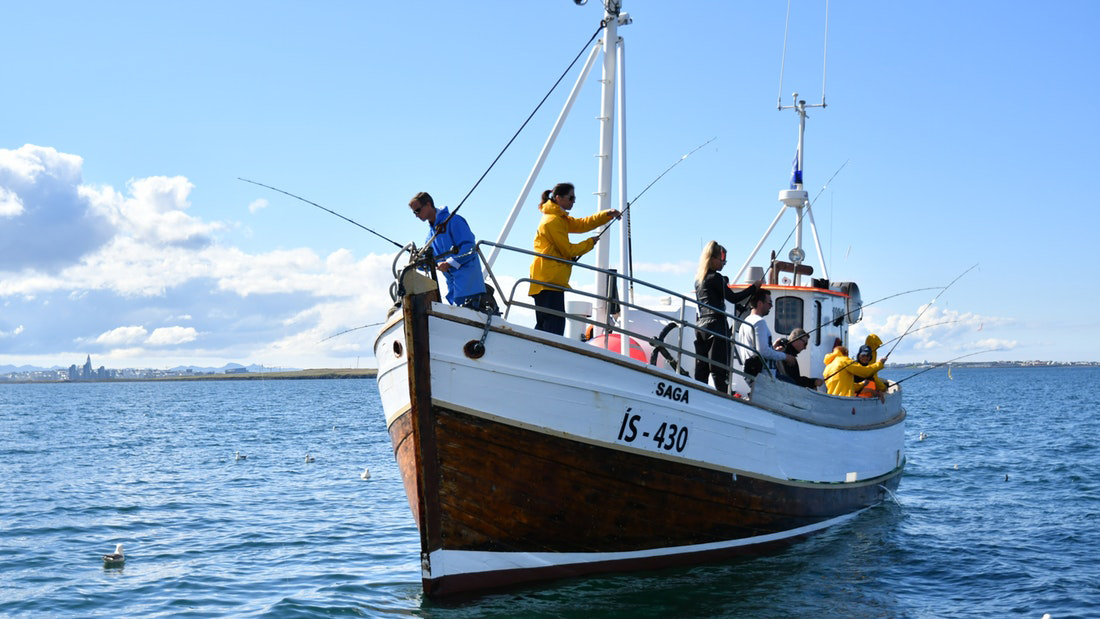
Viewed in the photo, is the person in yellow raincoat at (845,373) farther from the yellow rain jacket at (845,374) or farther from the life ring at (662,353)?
the life ring at (662,353)

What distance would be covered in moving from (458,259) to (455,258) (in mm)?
31

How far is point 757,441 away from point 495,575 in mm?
2992

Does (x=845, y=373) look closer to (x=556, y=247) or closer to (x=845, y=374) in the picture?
(x=845, y=374)

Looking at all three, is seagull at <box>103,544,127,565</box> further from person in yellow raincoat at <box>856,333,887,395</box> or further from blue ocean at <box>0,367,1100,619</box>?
person in yellow raincoat at <box>856,333,887,395</box>

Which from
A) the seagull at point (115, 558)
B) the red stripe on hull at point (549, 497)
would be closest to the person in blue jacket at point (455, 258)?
the red stripe on hull at point (549, 497)

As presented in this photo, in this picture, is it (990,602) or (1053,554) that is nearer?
(990,602)

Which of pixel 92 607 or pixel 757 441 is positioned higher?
pixel 757 441

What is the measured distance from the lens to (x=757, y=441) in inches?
372

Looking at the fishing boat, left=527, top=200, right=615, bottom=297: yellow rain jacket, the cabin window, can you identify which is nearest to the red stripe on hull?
the fishing boat

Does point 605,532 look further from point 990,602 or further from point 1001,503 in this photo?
point 1001,503

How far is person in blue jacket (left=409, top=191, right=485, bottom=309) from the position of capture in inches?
328

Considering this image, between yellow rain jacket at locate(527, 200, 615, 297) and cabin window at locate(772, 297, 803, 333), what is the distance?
640 cm

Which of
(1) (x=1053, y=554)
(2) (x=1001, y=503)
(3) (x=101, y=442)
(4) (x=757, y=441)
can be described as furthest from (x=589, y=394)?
(3) (x=101, y=442)

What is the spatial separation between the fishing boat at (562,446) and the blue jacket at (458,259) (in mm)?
208
